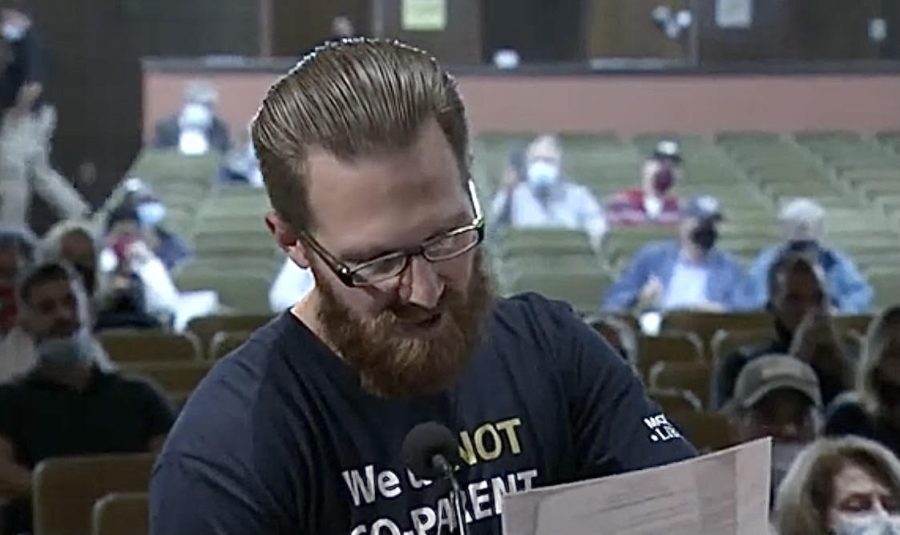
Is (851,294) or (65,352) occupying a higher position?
(65,352)

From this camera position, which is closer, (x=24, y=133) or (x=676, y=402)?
(x=676, y=402)

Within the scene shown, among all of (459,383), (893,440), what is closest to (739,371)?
(893,440)

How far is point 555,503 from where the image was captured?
100cm

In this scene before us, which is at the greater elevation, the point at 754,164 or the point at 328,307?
the point at 328,307

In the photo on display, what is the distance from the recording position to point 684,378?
4.66 meters

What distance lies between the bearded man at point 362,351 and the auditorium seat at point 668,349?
395 cm

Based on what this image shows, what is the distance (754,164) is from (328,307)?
8.93 m

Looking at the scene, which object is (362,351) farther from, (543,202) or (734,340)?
(543,202)

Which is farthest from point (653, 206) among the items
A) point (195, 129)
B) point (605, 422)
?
point (605, 422)

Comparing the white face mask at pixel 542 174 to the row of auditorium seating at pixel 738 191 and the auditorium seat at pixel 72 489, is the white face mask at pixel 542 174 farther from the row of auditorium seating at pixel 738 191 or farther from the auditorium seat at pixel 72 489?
the auditorium seat at pixel 72 489

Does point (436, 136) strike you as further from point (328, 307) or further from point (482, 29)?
point (482, 29)

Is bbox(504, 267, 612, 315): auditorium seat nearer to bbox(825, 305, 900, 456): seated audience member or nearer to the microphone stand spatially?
bbox(825, 305, 900, 456): seated audience member

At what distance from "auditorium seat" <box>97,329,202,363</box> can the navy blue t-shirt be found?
12.7ft

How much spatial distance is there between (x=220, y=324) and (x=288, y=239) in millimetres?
4484
